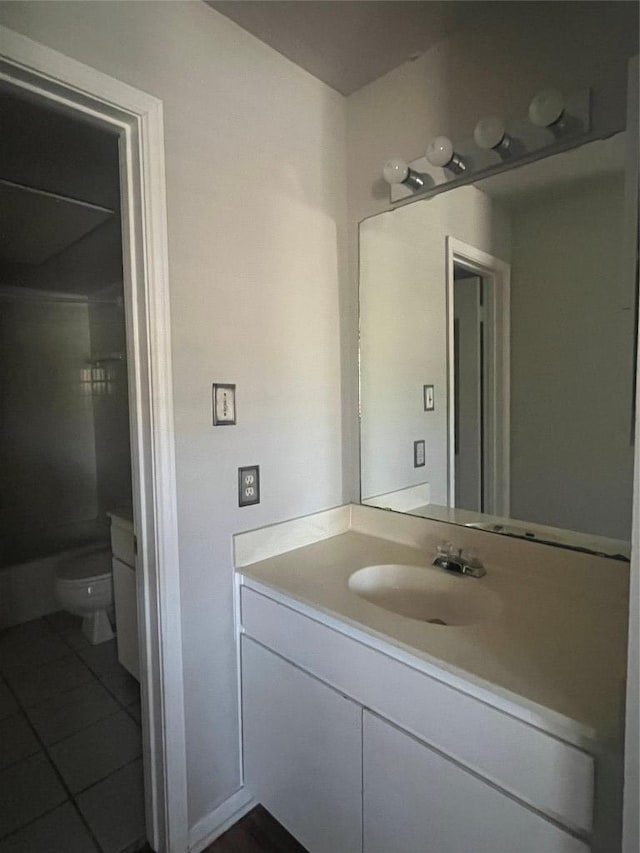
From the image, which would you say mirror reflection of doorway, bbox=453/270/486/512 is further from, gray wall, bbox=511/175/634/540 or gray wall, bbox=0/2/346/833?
gray wall, bbox=0/2/346/833

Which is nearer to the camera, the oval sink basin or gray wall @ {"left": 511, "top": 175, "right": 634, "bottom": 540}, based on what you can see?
gray wall @ {"left": 511, "top": 175, "right": 634, "bottom": 540}

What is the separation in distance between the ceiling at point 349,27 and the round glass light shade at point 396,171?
336 millimetres

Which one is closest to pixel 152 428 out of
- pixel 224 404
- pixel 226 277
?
pixel 224 404

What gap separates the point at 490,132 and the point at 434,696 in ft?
4.65

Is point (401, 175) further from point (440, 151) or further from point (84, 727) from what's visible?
point (84, 727)

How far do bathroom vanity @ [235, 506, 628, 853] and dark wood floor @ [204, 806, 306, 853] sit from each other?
Result: 0.45 ft

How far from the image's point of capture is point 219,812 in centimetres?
140

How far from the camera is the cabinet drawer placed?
0.76m

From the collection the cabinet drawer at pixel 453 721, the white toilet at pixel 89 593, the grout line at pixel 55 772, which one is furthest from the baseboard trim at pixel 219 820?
the white toilet at pixel 89 593

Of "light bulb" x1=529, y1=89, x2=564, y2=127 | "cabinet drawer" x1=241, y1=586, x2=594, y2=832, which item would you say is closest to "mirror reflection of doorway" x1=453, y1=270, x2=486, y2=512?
"light bulb" x1=529, y1=89, x2=564, y2=127

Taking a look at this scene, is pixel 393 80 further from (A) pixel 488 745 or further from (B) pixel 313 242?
(A) pixel 488 745

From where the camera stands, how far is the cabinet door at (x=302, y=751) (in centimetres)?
111

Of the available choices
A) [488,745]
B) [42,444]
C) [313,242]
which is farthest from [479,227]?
[42,444]

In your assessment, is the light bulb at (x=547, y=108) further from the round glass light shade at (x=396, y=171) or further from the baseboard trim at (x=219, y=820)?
the baseboard trim at (x=219, y=820)
